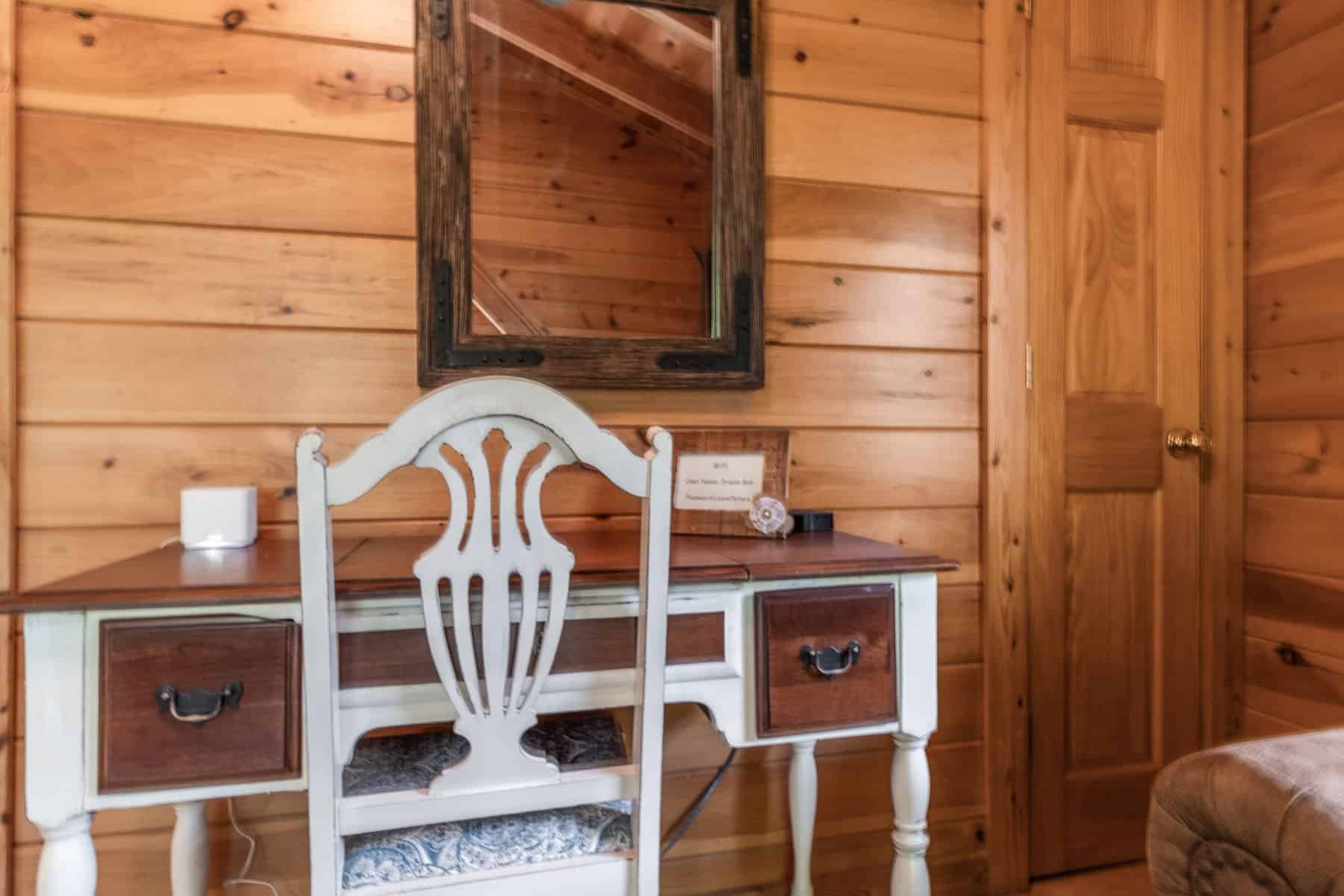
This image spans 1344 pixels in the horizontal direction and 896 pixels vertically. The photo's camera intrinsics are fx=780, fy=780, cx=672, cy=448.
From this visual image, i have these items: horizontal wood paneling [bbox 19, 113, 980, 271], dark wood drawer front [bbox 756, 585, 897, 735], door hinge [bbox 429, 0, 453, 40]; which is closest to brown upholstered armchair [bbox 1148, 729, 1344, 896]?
dark wood drawer front [bbox 756, 585, 897, 735]

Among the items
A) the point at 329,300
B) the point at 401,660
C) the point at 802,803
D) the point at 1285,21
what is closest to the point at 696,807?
the point at 802,803

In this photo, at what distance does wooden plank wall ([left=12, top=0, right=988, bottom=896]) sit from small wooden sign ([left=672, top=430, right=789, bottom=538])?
0.11 m

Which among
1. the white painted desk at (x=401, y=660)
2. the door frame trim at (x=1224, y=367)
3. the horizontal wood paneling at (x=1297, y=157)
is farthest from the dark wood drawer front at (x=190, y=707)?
the horizontal wood paneling at (x=1297, y=157)

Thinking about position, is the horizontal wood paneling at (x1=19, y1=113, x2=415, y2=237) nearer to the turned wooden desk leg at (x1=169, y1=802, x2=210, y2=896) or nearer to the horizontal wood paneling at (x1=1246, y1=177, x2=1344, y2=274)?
the turned wooden desk leg at (x1=169, y1=802, x2=210, y2=896)

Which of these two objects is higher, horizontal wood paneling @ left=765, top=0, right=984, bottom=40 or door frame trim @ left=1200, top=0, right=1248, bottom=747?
horizontal wood paneling @ left=765, top=0, right=984, bottom=40

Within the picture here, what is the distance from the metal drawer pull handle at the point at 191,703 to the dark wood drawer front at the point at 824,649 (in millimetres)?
737

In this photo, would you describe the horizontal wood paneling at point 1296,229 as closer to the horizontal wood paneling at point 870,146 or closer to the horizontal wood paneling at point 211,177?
the horizontal wood paneling at point 870,146

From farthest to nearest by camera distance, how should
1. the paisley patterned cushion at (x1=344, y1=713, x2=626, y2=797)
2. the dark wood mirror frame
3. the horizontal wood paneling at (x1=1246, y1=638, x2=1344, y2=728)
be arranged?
the horizontal wood paneling at (x1=1246, y1=638, x2=1344, y2=728), the dark wood mirror frame, the paisley patterned cushion at (x1=344, y1=713, x2=626, y2=797)

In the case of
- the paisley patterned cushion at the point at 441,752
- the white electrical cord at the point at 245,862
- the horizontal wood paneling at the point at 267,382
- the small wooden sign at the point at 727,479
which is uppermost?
the horizontal wood paneling at the point at 267,382

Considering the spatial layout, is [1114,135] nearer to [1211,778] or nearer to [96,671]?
[1211,778]

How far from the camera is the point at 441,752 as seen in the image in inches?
47.2

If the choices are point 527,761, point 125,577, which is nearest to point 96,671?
point 125,577

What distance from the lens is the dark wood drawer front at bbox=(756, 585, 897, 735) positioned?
1.19 metres

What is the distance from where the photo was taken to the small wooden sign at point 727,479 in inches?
59.4
